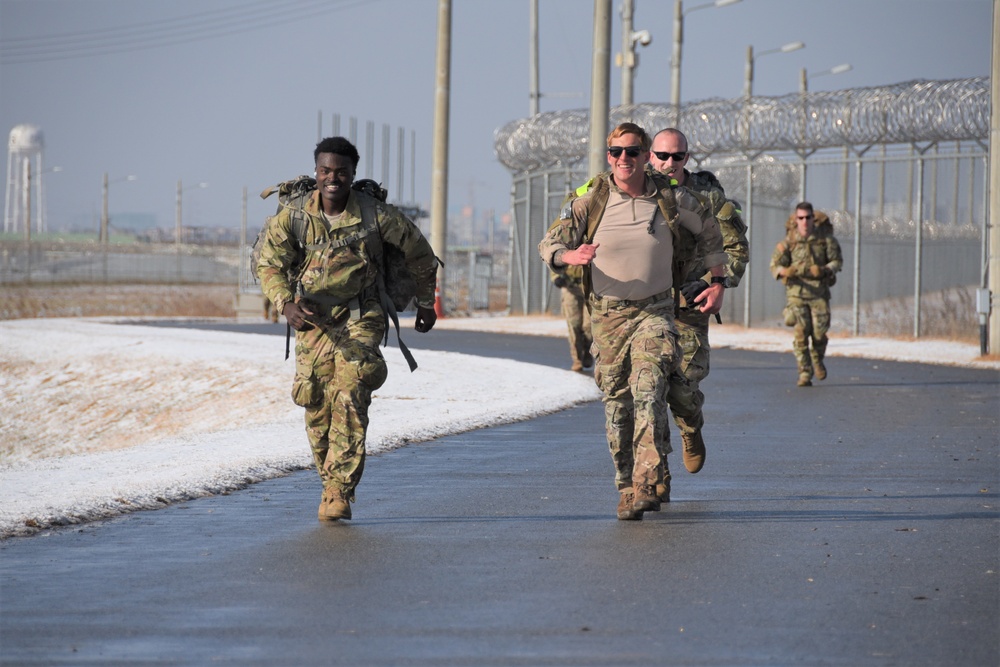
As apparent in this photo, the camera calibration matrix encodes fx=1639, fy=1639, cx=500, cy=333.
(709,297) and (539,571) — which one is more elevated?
(709,297)

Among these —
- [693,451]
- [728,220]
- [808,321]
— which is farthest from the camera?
[808,321]

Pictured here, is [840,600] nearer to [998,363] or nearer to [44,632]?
[44,632]

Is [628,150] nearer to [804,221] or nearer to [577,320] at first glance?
[804,221]

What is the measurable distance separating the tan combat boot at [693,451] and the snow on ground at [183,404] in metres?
2.37

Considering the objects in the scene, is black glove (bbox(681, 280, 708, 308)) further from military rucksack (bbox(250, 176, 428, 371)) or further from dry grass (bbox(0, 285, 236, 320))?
dry grass (bbox(0, 285, 236, 320))

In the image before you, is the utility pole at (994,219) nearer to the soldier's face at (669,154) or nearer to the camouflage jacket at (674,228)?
the soldier's face at (669,154)

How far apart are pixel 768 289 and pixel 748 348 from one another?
665 centimetres

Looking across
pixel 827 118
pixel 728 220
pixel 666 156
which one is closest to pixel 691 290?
pixel 666 156

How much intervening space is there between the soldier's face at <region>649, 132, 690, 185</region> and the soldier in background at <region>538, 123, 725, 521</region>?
734 mm

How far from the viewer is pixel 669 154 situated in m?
8.38

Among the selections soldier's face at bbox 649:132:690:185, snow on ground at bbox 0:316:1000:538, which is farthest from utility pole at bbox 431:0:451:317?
soldier's face at bbox 649:132:690:185

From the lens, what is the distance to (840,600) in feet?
18.6

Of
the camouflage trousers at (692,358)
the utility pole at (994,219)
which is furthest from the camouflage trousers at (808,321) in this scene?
the camouflage trousers at (692,358)

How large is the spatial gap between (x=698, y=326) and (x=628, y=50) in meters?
21.2
